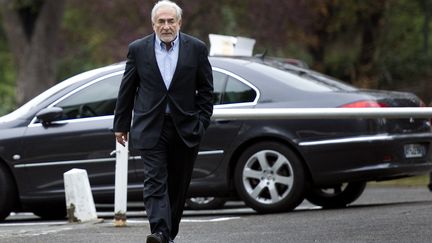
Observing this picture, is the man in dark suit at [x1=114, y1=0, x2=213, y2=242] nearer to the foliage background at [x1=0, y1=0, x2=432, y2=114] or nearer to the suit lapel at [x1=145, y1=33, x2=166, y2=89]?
the suit lapel at [x1=145, y1=33, x2=166, y2=89]

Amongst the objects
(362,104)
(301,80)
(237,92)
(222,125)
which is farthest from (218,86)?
(362,104)

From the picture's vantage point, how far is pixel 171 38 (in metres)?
8.39

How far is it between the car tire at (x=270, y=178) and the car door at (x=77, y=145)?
112 centimetres

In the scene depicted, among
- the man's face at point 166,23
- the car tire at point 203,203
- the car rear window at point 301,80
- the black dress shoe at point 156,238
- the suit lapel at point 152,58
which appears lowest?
the car tire at point 203,203

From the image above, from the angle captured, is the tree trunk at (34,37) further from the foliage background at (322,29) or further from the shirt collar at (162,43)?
the shirt collar at (162,43)

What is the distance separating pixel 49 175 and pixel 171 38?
4309 millimetres

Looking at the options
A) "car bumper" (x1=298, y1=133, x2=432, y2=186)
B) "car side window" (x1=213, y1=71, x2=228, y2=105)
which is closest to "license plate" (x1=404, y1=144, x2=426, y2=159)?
"car bumper" (x1=298, y1=133, x2=432, y2=186)

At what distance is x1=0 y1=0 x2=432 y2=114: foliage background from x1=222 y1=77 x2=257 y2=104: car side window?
17.8 m

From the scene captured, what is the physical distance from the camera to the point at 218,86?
39.6 feet

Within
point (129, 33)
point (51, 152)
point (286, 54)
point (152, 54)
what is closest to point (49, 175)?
point (51, 152)

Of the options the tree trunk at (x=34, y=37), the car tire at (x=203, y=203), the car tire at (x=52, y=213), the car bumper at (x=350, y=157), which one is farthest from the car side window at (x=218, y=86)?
the tree trunk at (x=34, y=37)

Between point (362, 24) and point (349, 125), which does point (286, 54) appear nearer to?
point (362, 24)

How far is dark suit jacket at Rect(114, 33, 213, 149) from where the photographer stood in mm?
8398

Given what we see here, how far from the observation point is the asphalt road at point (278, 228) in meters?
9.36
